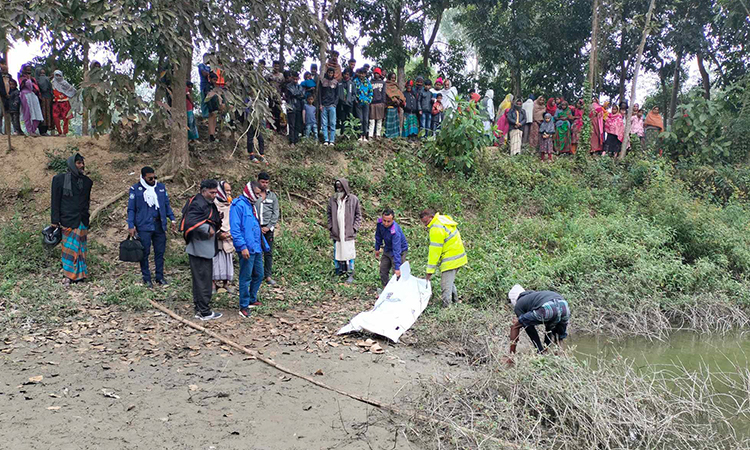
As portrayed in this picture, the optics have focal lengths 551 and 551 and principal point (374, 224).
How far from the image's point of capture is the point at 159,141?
11.5 metres

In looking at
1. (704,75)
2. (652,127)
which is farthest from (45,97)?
(704,75)

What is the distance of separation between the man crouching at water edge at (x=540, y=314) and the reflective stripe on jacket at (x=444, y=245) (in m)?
1.57

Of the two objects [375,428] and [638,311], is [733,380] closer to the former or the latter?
[638,311]

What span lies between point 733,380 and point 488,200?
6.97m

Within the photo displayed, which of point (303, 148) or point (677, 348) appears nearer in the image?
point (677, 348)

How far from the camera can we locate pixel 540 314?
18.3 ft

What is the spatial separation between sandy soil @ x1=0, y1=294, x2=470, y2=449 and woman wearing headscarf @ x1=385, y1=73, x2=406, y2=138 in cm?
789

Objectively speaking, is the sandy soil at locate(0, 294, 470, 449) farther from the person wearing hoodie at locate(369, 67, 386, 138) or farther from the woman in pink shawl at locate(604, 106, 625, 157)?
the woman in pink shawl at locate(604, 106, 625, 157)

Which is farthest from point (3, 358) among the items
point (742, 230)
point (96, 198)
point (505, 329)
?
point (742, 230)

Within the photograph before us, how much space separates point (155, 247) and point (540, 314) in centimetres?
542

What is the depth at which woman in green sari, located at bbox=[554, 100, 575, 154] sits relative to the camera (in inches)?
616

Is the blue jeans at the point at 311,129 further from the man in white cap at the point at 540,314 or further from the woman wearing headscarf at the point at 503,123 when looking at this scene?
the man in white cap at the point at 540,314

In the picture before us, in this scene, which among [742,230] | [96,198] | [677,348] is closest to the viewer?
[677,348]

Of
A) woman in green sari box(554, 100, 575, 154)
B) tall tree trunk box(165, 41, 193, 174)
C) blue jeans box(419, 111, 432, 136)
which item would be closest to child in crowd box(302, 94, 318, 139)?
tall tree trunk box(165, 41, 193, 174)
